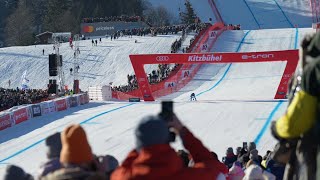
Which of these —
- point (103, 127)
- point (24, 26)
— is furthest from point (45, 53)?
point (103, 127)

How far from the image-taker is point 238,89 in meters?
30.8

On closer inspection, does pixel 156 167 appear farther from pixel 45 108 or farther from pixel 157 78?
pixel 157 78

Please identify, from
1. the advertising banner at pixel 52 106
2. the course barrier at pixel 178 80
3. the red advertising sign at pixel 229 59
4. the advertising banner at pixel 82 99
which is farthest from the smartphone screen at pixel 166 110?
the advertising banner at pixel 82 99

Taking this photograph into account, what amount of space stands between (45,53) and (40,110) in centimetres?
2911

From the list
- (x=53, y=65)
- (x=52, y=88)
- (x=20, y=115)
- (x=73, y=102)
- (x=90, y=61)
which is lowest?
(x=20, y=115)

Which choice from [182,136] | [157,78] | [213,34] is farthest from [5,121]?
[213,34]

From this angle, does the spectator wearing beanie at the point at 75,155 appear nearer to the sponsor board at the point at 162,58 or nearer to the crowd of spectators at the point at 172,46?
the sponsor board at the point at 162,58

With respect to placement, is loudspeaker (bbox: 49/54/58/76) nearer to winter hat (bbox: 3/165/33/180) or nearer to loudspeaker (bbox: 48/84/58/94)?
loudspeaker (bbox: 48/84/58/94)

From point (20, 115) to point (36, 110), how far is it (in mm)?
1242

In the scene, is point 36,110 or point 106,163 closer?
point 106,163

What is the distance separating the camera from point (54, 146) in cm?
405

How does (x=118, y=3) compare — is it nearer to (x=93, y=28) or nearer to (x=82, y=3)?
(x=82, y=3)

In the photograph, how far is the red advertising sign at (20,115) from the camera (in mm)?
23062

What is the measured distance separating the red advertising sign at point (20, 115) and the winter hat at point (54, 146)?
19279 mm
